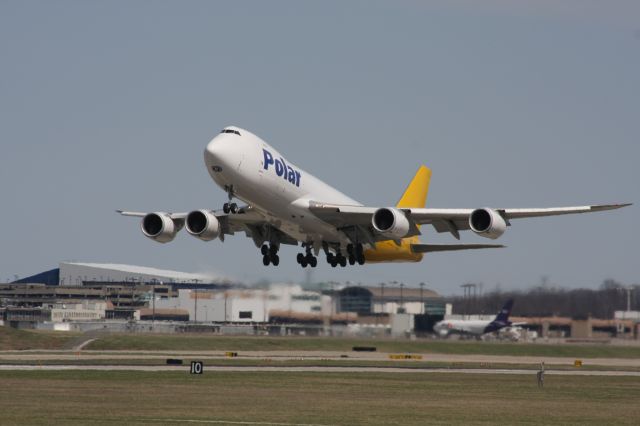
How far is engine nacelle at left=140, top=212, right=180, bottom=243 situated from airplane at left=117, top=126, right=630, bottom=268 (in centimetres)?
5

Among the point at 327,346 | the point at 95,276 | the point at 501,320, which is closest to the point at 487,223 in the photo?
the point at 327,346

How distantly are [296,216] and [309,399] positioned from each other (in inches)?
404

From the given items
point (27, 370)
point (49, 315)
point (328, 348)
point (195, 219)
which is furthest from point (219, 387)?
point (49, 315)

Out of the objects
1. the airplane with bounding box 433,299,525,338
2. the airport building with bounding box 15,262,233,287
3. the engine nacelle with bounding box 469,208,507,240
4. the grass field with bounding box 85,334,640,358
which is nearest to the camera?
the engine nacelle with bounding box 469,208,507,240

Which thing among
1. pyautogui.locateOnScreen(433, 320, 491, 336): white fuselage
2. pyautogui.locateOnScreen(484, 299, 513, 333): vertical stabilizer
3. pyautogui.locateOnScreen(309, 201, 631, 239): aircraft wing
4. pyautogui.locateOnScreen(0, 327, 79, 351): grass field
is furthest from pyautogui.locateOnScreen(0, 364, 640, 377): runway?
pyautogui.locateOnScreen(484, 299, 513, 333): vertical stabilizer

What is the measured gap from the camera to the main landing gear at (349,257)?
58750mm

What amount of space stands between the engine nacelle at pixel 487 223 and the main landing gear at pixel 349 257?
25.1 feet

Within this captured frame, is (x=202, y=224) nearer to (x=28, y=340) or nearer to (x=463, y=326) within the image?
(x=28, y=340)

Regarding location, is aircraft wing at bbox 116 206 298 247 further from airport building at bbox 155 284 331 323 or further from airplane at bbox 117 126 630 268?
airport building at bbox 155 284 331 323

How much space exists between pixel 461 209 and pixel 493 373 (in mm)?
17034

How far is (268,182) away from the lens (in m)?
50.8

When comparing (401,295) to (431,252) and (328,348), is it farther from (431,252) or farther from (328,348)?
(431,252)

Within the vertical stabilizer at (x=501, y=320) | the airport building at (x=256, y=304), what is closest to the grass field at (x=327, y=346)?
the airport building at (x=256, y=304)

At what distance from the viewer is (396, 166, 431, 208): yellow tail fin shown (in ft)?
229
